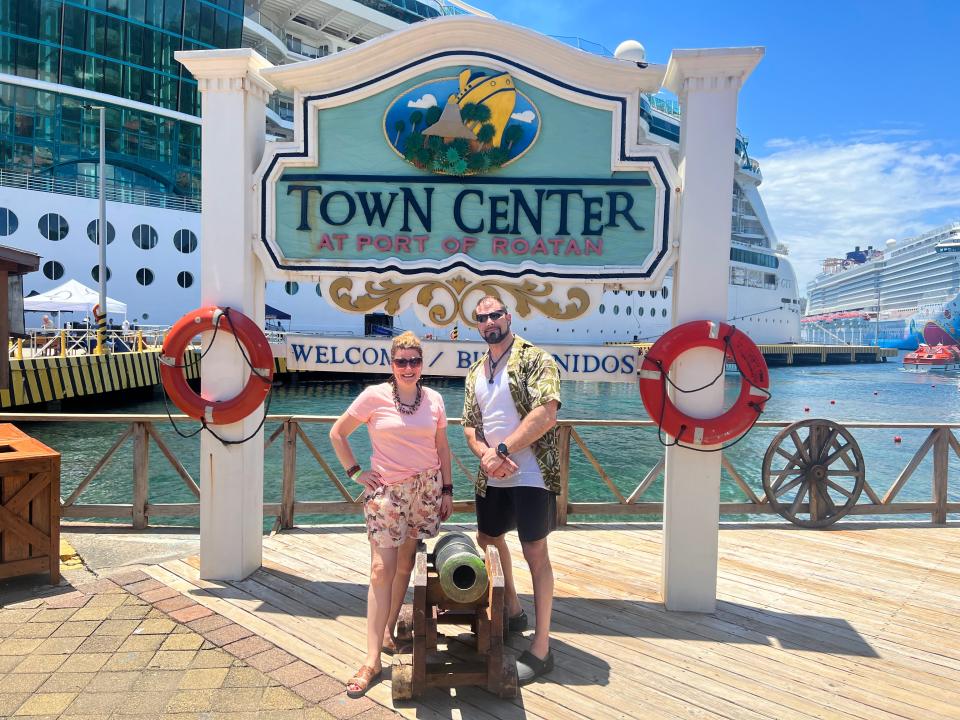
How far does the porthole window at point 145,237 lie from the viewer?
23.4m

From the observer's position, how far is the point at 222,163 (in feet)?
12.0

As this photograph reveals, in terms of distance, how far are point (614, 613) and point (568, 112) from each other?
2.79 metres

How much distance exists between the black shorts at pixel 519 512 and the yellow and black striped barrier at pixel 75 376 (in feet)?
31.4

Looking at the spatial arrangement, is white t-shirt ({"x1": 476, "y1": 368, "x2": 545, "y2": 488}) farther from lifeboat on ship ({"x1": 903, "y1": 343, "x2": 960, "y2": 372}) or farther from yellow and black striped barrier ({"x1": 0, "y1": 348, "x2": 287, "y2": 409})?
lifeboat on ship ({"x1": 903, "y1": 343, "x2": 960, "y2": 372})

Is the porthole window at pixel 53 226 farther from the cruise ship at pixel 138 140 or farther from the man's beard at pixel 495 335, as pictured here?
the man's beard at pixel 495 335

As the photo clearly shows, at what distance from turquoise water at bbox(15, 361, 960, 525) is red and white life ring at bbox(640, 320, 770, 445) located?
4.43 metres

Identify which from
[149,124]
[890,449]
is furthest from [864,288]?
[149,124]

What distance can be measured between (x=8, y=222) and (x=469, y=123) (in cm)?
2399

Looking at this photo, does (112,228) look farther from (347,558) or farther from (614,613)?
(614,613)

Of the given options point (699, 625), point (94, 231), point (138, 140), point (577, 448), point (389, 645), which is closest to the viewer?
point (389, 645)

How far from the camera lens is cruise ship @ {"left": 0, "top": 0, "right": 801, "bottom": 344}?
73.4 ft

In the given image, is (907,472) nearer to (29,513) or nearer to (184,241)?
(29,513)

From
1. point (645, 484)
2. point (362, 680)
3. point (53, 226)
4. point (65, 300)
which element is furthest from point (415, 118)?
point (53, 226)

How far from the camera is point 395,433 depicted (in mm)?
2643
